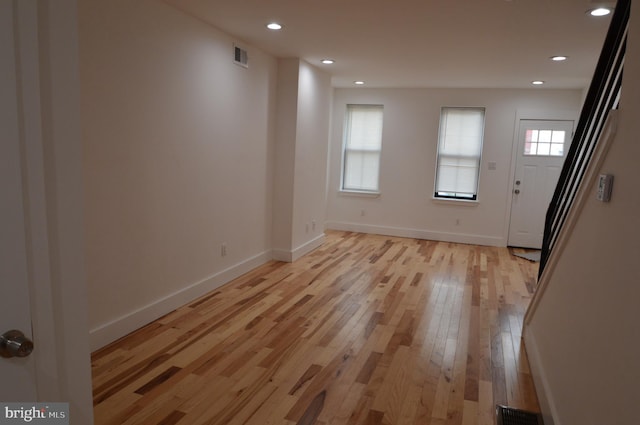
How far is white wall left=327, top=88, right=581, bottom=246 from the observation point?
22.3ft

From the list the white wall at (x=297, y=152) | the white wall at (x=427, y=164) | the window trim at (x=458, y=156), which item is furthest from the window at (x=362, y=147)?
the white wall at (x=297, y=152)

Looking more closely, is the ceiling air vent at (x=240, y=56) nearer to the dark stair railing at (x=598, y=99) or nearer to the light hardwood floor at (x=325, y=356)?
the light hardwood floor at (x=325, y=356)

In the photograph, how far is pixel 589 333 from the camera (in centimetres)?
187

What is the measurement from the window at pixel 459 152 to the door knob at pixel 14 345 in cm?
691

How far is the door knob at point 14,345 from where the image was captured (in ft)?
3.28

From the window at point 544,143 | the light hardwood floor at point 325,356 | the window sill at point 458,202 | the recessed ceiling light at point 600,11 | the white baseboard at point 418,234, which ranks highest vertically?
the recessed ceiling light at point 600,11

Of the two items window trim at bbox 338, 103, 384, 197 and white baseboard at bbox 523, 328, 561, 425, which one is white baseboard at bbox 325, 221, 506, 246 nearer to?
window trim at bbox 338, 103, 384, 197

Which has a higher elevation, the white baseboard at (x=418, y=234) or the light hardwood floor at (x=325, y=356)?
the white baseboard at (x=418, y=234)

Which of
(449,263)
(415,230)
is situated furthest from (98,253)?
(415,230)

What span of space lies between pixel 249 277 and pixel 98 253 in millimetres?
2068

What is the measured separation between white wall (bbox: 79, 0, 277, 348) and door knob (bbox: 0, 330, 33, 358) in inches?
78.0

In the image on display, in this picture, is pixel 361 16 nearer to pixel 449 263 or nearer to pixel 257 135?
pixel 257 135

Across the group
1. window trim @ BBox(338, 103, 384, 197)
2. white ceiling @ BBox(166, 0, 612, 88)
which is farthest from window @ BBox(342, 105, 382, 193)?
white ceiling @ BBox(166, 0, 612, 88)

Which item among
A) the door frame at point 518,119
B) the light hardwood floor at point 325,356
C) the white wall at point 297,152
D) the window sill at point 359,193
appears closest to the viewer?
the light hardwood floor at point 325,356
